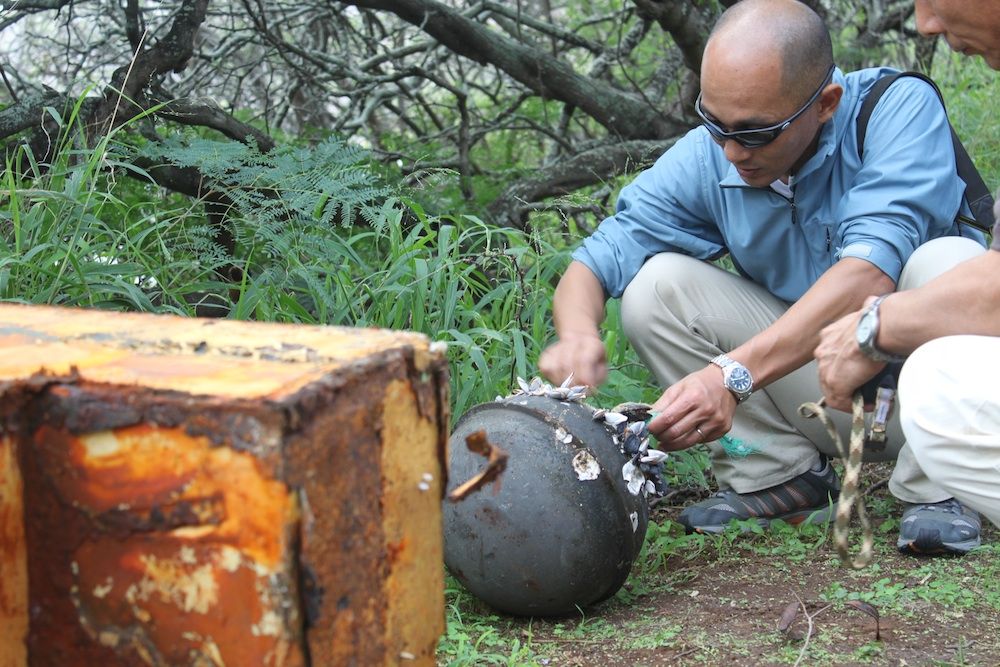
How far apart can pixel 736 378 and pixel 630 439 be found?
38 cm

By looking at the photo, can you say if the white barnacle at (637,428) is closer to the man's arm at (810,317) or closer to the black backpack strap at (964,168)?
the man's arm at (810,317)

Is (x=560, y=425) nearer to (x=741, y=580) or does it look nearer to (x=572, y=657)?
(x=572, y=657)

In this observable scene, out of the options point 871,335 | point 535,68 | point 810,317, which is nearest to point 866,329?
point 871,335

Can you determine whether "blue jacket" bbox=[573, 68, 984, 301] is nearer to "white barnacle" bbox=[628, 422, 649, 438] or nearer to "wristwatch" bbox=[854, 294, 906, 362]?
"wristwatch" bbox=[854, 294, 906, 362]

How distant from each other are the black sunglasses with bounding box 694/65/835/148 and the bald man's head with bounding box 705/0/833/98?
0.09ft

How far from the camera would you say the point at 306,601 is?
1.37 m

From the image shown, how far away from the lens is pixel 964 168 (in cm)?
316

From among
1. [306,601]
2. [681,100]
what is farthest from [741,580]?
[681,100]

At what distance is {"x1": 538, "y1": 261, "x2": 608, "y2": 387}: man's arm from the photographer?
9.88 ft

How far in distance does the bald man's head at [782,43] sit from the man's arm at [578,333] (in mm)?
780

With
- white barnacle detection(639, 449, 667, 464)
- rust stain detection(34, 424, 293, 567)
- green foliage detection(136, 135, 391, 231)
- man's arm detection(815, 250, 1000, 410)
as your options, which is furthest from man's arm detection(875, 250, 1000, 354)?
green foliage detection(136, 135, 391, 231)

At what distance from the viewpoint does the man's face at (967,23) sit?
2.30 m

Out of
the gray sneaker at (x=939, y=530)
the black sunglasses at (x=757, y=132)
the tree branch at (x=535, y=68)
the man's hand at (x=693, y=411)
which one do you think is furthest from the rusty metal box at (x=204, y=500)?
the tree branch at (x=535, y=68)

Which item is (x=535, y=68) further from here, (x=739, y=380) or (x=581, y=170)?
(x=739, y=380)
